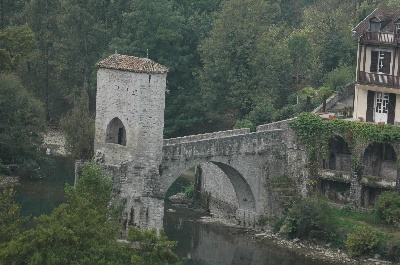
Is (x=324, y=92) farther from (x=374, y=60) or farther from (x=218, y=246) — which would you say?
(x=218, y=246)

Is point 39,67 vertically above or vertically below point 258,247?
above

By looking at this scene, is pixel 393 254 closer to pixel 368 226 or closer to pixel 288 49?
pixel 368 226

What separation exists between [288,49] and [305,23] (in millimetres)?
13913

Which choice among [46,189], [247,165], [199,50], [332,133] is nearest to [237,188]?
[247,165]

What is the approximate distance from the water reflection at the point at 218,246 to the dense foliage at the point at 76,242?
14333mm

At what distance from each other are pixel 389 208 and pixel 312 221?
447 cm

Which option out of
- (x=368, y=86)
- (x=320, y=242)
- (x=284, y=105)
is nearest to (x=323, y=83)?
(x=284, y=105)

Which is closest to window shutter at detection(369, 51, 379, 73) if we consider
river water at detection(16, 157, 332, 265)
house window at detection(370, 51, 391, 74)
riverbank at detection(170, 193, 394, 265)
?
house window at detection(370, 51, 391, 74)

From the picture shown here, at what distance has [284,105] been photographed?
293ft

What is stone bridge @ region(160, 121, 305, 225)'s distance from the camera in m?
71.8

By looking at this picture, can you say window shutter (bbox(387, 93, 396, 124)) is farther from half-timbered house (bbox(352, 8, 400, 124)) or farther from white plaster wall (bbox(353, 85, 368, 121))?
white plaster wall (bbox(353, 85, 368, 121))

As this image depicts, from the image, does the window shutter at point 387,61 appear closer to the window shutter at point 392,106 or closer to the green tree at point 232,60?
the window shutter at point 392,106

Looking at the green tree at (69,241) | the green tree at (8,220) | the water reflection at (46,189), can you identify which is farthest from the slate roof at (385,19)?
the green tree at (8,220)

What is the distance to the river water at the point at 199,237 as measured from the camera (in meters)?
67.8
